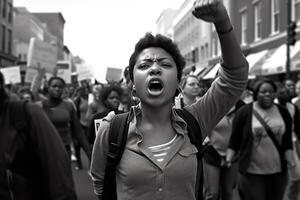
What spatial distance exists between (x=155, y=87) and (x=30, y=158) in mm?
733

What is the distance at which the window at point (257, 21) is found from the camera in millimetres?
29850

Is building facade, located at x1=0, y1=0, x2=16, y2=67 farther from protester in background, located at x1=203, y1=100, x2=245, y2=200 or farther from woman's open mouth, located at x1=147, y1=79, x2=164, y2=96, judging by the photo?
woman's open mouth, located at x1=147, y1=79, x2=164, y2=96

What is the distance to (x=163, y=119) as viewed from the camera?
2.81 m

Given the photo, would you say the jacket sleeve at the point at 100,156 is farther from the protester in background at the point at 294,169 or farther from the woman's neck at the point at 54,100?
the woman's neck at the point at 54,100

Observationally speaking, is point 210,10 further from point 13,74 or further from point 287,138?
point 13,74

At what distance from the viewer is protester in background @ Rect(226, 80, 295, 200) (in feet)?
18.9

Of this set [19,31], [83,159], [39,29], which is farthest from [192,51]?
[83,159]

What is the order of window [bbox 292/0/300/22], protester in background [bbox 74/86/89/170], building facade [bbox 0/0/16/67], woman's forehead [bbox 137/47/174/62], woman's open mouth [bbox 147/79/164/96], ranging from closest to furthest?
woman's open mouth [bbox 147/79/164/96] < woman's forehead [bbox 137/47/174/62] < protester in background [bbox 74/86/89/170] < window [bbox 292/0/300/22] < building facade [bbox 0/0/16/67]

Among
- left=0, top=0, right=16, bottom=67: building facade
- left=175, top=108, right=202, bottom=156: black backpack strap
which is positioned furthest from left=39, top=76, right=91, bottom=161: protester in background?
left=0, top=0, right=16, bottom=67: building facade

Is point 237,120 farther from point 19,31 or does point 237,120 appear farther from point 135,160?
point 19,31

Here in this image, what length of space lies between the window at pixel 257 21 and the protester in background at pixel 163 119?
91.1ft

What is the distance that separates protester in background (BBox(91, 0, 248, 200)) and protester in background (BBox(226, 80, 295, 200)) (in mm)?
3060

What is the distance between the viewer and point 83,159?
42.3 feet

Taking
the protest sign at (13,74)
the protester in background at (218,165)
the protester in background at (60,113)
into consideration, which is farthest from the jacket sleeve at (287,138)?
the protest sign at (13,74)
